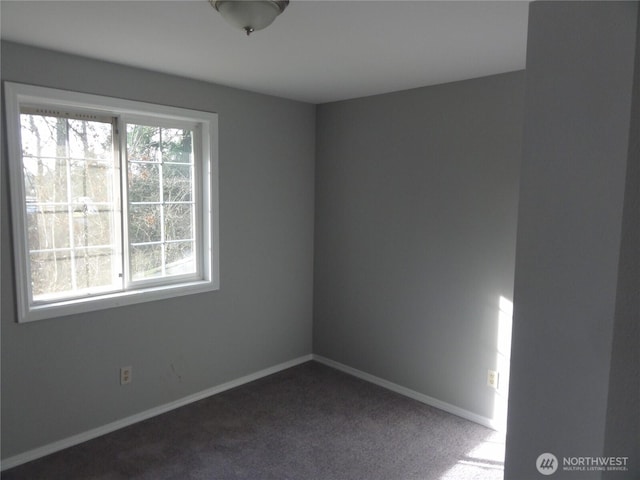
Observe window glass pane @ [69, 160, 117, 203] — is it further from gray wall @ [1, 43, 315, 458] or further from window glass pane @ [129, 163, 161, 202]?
gray wall @ [1, 43, 315, 458]

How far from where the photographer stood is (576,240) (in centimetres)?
81

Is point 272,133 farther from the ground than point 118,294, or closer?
farther from the ground

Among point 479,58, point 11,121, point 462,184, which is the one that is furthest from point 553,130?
point 11,121

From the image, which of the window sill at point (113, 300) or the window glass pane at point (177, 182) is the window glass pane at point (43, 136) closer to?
the window glass pane at point (177, 182)

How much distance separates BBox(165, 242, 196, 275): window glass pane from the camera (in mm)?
3229

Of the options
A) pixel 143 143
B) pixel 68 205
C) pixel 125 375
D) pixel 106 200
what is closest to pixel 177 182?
pixel 143 143

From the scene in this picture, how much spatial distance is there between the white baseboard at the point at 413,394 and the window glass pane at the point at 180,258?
1531 mm

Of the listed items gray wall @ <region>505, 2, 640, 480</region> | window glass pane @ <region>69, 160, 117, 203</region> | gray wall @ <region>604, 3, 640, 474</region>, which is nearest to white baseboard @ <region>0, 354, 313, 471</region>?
window glass pane @ <region>69, 160, 117, 203</region>

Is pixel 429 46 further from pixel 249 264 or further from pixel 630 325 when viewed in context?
pixel 249 264

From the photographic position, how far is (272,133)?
362cm

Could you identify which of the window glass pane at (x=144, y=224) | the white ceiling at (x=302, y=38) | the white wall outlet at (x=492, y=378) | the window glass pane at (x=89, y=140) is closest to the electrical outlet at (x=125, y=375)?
the window glass pane at (x=144, y=224)

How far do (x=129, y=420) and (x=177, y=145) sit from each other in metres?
1.92

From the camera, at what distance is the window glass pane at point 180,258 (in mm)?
3229

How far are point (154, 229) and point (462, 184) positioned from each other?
2.17 meters
